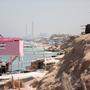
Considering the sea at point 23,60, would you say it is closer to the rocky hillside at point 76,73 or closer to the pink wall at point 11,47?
the pink wall at point 11,47

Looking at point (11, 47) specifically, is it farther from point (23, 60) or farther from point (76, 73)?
point (23, 60)

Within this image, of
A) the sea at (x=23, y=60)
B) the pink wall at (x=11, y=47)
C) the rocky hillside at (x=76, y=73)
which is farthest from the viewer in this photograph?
the sea at (x=23, y=60)

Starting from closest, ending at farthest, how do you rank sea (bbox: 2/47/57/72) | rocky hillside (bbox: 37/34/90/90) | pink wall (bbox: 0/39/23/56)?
rocky hillside (bbox: 37/34/90/90)
pink wall (bbox: 0/39/23/56)
sea (bbox: 2/47/57/72)

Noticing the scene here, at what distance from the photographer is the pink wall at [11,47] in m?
29.4

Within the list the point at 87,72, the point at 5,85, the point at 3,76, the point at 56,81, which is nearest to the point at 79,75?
the point at 87,72

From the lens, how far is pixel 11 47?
98.0 feet

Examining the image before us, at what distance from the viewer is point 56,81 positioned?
658 inches

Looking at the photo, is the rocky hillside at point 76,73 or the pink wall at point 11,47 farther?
the pink wall at point 11,47

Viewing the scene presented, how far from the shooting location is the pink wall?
29.4 m

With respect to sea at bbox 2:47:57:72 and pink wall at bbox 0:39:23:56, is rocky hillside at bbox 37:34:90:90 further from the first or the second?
sea at bbox 2:47:57:72

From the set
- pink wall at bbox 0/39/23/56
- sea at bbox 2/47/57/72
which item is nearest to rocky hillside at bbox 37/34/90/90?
pink wall at bbox 0/39/23/56

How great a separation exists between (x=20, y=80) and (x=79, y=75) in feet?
41.4

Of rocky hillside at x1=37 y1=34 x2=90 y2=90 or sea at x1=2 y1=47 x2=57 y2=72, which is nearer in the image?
rocky hillside at x1=37 y1=34 x2=90 y2=90

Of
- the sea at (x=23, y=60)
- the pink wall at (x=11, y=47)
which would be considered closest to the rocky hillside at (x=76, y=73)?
the pink wall at (x=11, y=47)
